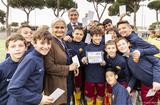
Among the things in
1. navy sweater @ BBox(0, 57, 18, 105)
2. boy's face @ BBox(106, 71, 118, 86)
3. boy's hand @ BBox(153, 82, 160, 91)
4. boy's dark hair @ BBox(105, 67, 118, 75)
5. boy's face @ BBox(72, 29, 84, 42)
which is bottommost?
boy's hand @ BBox(153, 82, 160, 91)

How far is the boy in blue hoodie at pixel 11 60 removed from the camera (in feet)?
14.2

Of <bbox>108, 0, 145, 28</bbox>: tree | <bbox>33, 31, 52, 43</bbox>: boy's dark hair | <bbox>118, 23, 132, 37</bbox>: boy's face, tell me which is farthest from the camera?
<bbox>108, 0, 145, 28</bbox>: tree

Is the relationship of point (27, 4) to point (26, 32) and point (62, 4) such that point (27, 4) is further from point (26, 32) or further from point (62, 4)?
point (26, 32)

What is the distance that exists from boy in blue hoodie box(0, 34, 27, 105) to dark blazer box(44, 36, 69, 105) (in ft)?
1.44

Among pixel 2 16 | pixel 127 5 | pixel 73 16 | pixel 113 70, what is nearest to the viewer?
pixel 113 70

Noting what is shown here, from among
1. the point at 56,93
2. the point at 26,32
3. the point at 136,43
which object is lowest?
the point at 56,93

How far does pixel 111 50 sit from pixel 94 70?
579 mm

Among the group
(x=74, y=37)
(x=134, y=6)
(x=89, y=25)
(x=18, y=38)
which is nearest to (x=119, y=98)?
(x=74, y=37)

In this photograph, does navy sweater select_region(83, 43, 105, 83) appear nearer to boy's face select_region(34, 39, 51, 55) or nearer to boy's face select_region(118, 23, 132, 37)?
boy's face select_region(118, 23, 132, 37)

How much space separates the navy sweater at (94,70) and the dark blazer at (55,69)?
1.96 meters

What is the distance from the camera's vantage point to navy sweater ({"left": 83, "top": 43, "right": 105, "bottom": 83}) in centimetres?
702

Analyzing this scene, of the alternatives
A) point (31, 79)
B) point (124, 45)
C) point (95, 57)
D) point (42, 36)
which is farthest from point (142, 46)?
point (31, 79)

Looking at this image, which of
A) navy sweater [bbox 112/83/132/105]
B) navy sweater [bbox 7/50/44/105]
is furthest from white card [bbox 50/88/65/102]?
navy sweater [bbox 112/83/132/105]

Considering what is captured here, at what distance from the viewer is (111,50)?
6.75 metres
